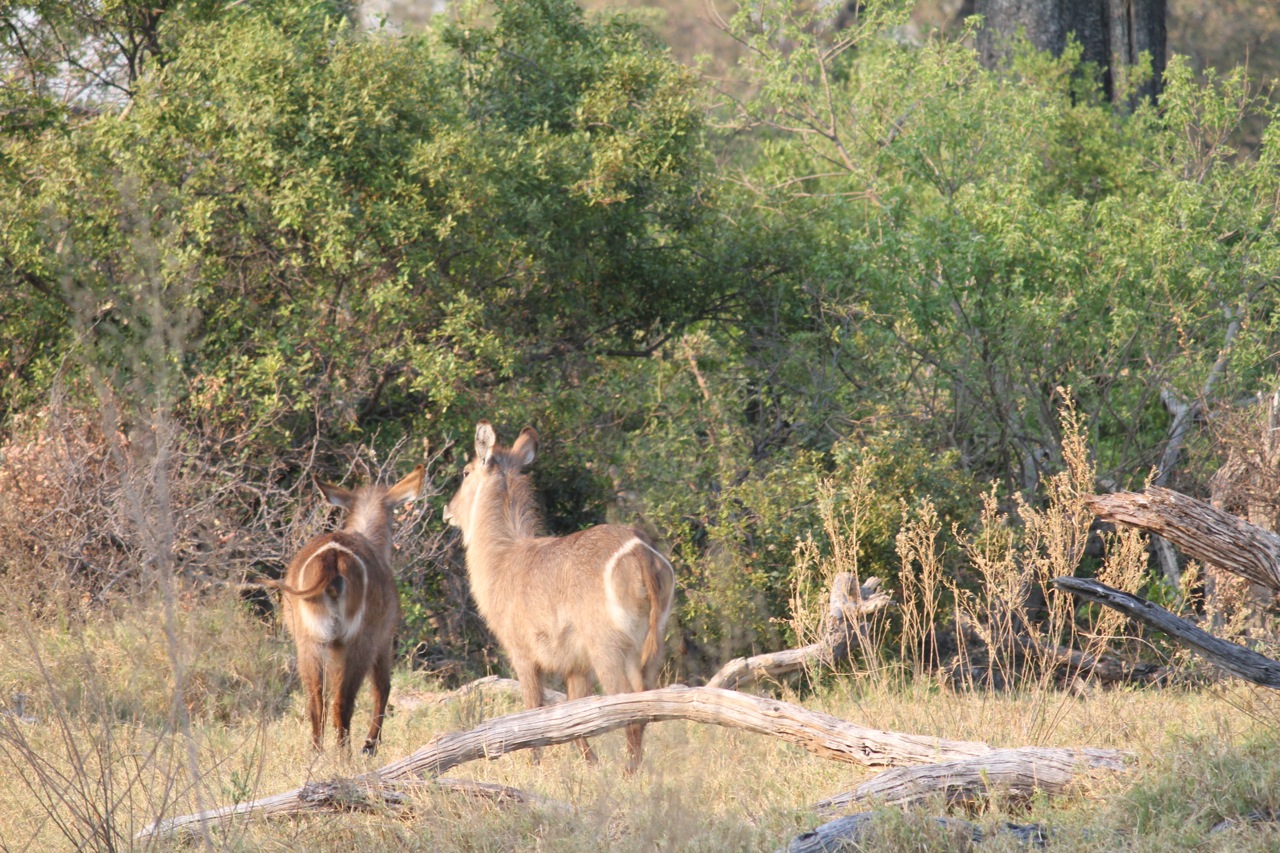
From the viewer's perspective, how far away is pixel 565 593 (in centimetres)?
612

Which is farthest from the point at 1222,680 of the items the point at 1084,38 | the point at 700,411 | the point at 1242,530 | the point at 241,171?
the point at 1084,38

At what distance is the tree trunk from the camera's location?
526 inches

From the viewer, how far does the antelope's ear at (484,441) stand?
7.00 meters

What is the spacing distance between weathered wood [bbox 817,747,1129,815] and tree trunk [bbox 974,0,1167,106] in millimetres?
10165

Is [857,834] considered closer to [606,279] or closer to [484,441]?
[484,441]

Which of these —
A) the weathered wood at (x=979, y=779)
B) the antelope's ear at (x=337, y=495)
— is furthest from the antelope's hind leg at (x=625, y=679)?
the antelope's ear at (x=337, y=495)

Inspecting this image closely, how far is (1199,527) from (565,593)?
2.84m

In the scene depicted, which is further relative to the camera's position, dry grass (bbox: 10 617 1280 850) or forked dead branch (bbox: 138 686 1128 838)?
forked dead branch (bbox: 138 686 1128 838)

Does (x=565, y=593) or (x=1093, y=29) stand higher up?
(x=1093, y=29)

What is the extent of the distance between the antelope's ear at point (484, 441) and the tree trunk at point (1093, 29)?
8.39m

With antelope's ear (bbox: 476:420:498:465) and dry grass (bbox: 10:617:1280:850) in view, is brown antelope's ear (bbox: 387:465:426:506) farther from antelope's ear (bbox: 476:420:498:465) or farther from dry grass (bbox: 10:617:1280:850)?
dry grass (bbox: 10:617:1280:850)

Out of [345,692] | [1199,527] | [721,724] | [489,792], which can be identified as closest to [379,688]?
[345,692]

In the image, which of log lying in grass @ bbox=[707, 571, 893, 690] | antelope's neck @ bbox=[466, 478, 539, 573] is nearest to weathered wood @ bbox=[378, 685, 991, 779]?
log lying in grass @ bbox=[707, 571, 893, 690]

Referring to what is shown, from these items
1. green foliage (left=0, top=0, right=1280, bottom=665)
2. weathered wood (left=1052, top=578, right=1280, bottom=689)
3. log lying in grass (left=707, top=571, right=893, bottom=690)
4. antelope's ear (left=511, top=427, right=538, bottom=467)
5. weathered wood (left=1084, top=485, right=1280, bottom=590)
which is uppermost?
green foliage (left=0, top=0, right=1280, bottom=665)
